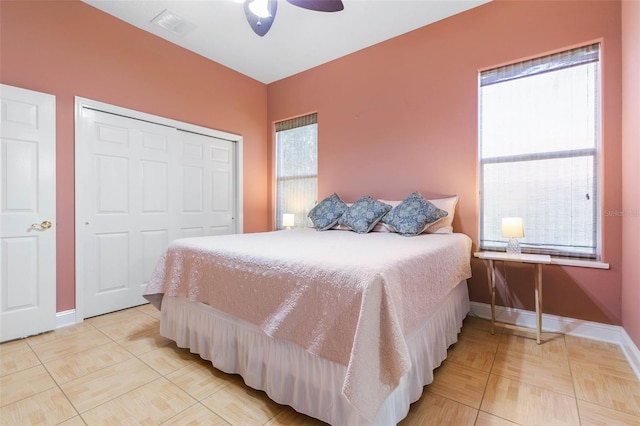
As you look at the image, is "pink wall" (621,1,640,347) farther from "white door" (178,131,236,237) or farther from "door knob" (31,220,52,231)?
"door knob" (31,220,52,231)

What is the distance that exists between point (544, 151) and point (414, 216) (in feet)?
4.04

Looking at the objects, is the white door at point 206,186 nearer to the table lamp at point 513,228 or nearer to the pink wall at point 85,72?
the pink wall at point 85,72

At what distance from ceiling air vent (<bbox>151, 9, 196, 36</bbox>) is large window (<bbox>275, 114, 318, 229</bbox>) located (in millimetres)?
1696

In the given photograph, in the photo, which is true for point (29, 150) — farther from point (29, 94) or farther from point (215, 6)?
point (215, 6)

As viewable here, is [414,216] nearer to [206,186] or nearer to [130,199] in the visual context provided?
[206,186]

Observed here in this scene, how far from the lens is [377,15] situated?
114 inches

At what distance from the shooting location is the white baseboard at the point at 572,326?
1.97 metres

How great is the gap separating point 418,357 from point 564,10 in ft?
9.89

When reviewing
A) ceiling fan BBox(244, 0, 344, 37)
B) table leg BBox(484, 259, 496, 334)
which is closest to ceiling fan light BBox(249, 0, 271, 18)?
ceiling fan BBox(244, 0, 344, 37)

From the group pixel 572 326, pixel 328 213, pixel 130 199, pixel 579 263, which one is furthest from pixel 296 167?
pixel 572 326

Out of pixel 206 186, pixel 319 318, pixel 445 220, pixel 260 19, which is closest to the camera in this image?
pixel 319 318

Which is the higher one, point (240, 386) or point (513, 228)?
point (513, 228)

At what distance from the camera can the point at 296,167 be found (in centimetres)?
428

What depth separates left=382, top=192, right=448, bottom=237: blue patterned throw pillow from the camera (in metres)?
2.59
